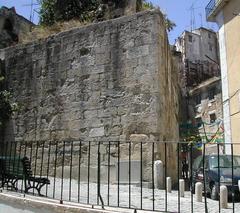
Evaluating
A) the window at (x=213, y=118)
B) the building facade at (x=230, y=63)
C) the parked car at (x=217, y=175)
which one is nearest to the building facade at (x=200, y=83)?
the window at (x=213, y=118)

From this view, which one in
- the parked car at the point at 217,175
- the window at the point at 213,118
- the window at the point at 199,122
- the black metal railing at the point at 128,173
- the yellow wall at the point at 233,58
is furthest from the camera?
the window at the point at 199,122

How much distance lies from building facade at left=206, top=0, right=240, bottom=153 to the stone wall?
21.7 feet

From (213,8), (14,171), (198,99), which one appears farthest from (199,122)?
(14,171)

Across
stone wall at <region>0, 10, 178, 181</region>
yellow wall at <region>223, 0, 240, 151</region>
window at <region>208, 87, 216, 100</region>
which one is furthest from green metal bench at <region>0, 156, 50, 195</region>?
window at <region>208, 87, 216, 100</region>

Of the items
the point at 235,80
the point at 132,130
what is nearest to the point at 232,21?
the point at 235,80

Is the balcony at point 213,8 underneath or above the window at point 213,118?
above

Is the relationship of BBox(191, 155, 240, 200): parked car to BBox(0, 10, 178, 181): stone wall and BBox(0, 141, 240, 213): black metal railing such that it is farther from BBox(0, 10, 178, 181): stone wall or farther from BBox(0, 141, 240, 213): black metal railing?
BBox(0, 10, 178, 181): stone wall

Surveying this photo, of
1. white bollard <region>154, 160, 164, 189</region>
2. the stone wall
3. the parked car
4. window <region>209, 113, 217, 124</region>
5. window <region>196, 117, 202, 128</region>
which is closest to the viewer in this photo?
the parked car

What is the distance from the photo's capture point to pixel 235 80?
17.5m

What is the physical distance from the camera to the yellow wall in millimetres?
A: 17219

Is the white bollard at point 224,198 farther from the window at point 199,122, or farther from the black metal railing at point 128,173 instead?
the window at point 199,122

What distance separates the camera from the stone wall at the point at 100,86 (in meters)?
9.93

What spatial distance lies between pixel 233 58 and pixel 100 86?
9.29m

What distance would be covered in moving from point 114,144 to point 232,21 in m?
11.0
